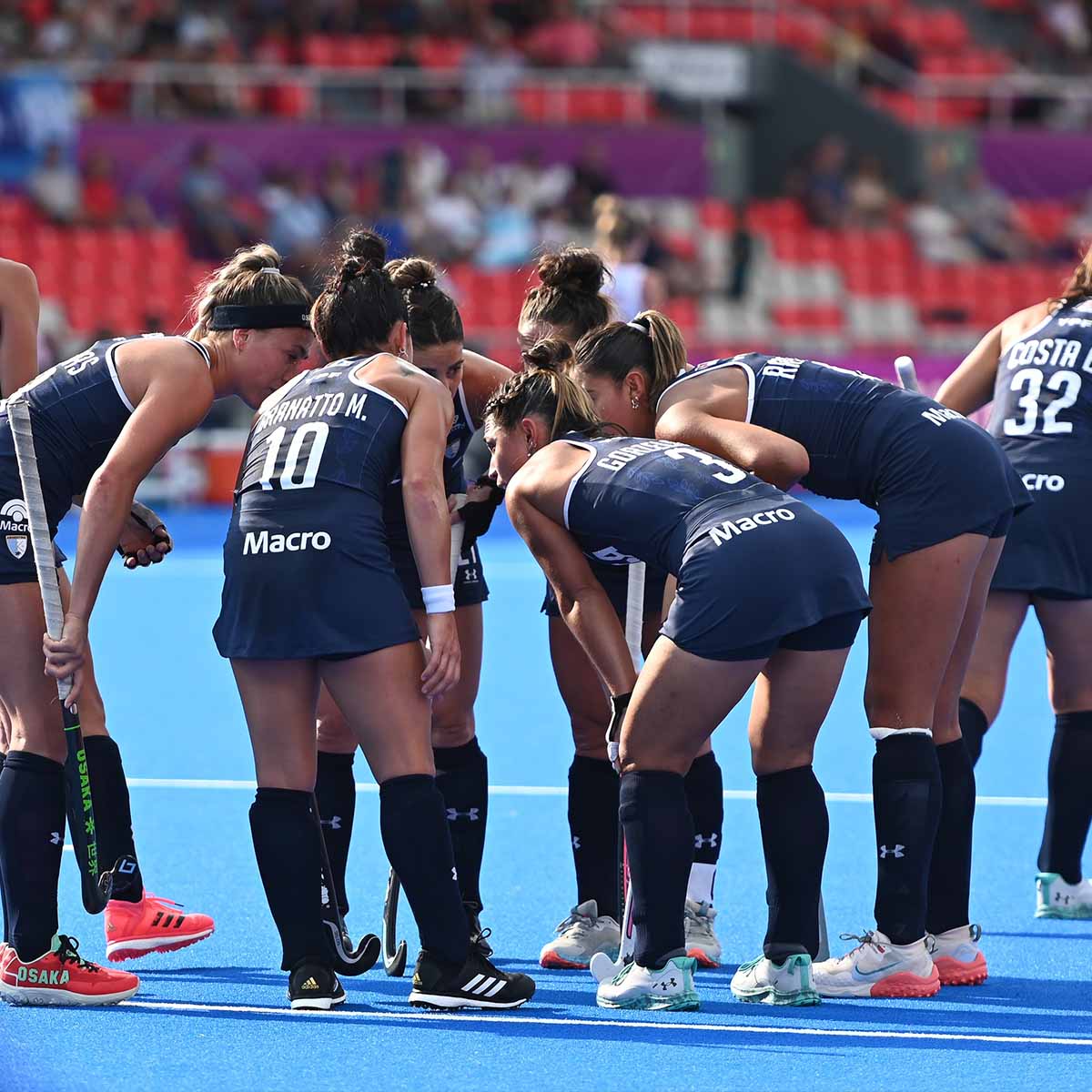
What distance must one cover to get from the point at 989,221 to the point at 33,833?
17.5m

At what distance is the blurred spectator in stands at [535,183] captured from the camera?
18.3m

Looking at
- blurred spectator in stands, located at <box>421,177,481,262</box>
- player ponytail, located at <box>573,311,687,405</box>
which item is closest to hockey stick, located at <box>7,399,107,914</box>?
player ponytail, located at <box>573,311,687,405</box>

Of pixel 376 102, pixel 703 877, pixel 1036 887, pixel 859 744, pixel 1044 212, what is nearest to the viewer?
pixel 703 877

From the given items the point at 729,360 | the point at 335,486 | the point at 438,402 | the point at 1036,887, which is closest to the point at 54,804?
the point at 335,486

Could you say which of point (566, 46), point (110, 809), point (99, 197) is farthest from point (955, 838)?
point (566, 46)

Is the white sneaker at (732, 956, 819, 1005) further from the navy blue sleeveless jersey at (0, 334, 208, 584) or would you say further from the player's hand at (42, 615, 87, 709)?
the navy blue sleeveless jersey at (0, 334, 208, 584)

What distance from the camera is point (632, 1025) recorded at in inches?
164

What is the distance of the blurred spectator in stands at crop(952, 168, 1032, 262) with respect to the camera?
19812 millimetres

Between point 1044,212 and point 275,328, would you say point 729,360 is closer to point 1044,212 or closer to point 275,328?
point 275,328

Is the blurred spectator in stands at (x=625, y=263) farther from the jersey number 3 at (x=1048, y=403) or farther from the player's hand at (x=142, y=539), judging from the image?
the player's hand at (x=142, y=539)

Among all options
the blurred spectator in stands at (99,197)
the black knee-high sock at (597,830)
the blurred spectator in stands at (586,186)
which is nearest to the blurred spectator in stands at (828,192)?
the blurred spectator in stands at (586,186)

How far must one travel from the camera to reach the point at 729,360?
4496mm

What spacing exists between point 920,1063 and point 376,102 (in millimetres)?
16120

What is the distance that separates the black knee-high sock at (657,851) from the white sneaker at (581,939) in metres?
0.57
